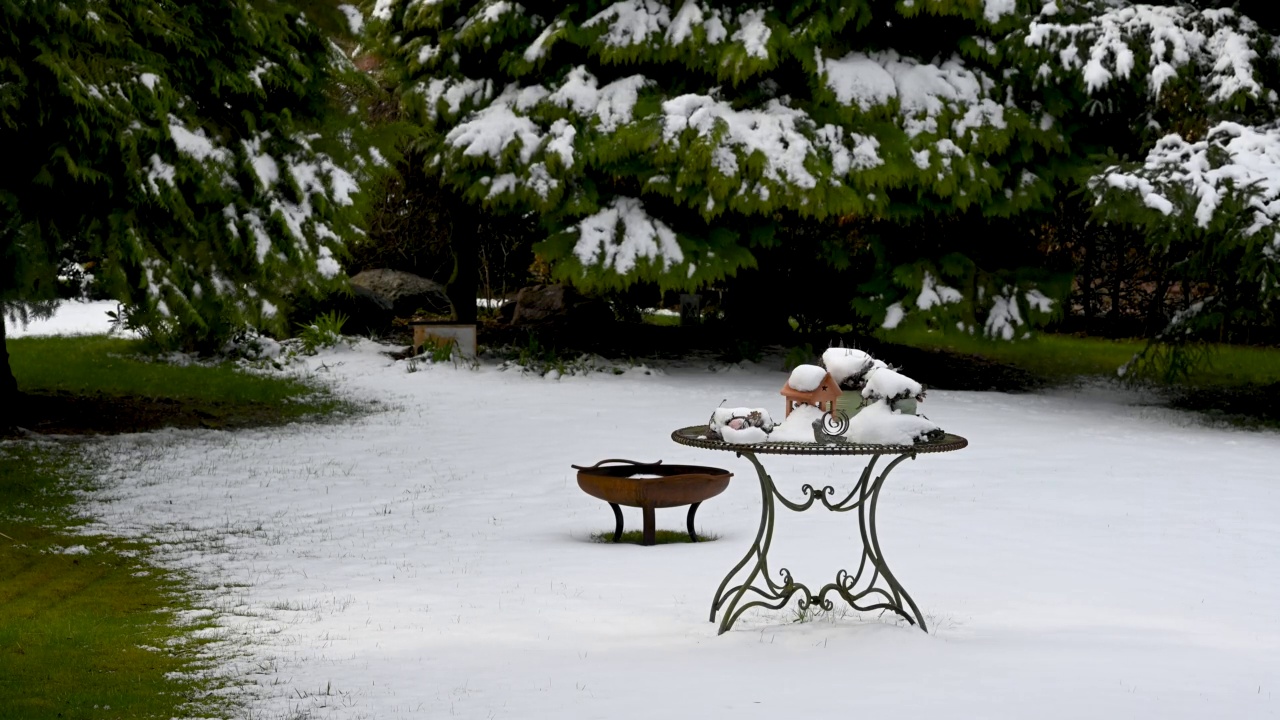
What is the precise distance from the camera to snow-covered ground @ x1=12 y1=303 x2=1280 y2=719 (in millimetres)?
4574

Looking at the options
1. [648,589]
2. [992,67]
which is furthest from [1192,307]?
[648,589]

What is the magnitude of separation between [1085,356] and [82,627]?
15.2m

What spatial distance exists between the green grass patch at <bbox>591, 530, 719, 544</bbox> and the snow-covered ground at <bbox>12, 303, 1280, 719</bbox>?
0.53 feet

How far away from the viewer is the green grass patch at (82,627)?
15.2 feet

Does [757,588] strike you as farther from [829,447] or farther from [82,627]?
[82,627]

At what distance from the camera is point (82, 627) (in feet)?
18.8

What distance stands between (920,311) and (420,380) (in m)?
5.19

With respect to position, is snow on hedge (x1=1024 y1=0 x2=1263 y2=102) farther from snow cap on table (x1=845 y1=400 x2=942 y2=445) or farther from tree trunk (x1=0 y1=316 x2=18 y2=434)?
tree trunk (x1=0 y1=316 x2=18 y2=434)

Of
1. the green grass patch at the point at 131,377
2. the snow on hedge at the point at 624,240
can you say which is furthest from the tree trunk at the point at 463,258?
the green grass patch at the point at 131,377

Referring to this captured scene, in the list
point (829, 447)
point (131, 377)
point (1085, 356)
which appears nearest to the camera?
point (829, 447)

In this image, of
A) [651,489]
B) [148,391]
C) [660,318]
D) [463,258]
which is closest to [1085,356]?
[660,318]

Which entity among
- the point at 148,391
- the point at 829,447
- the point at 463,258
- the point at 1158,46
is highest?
the point at 1158,46

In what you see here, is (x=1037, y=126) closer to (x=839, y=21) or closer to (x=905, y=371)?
(x=839, y=21)

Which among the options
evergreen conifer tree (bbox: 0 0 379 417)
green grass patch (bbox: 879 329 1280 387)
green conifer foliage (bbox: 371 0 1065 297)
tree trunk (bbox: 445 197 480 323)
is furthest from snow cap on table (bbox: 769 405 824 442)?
tree trunk (bbox: 445 197 480 323)
